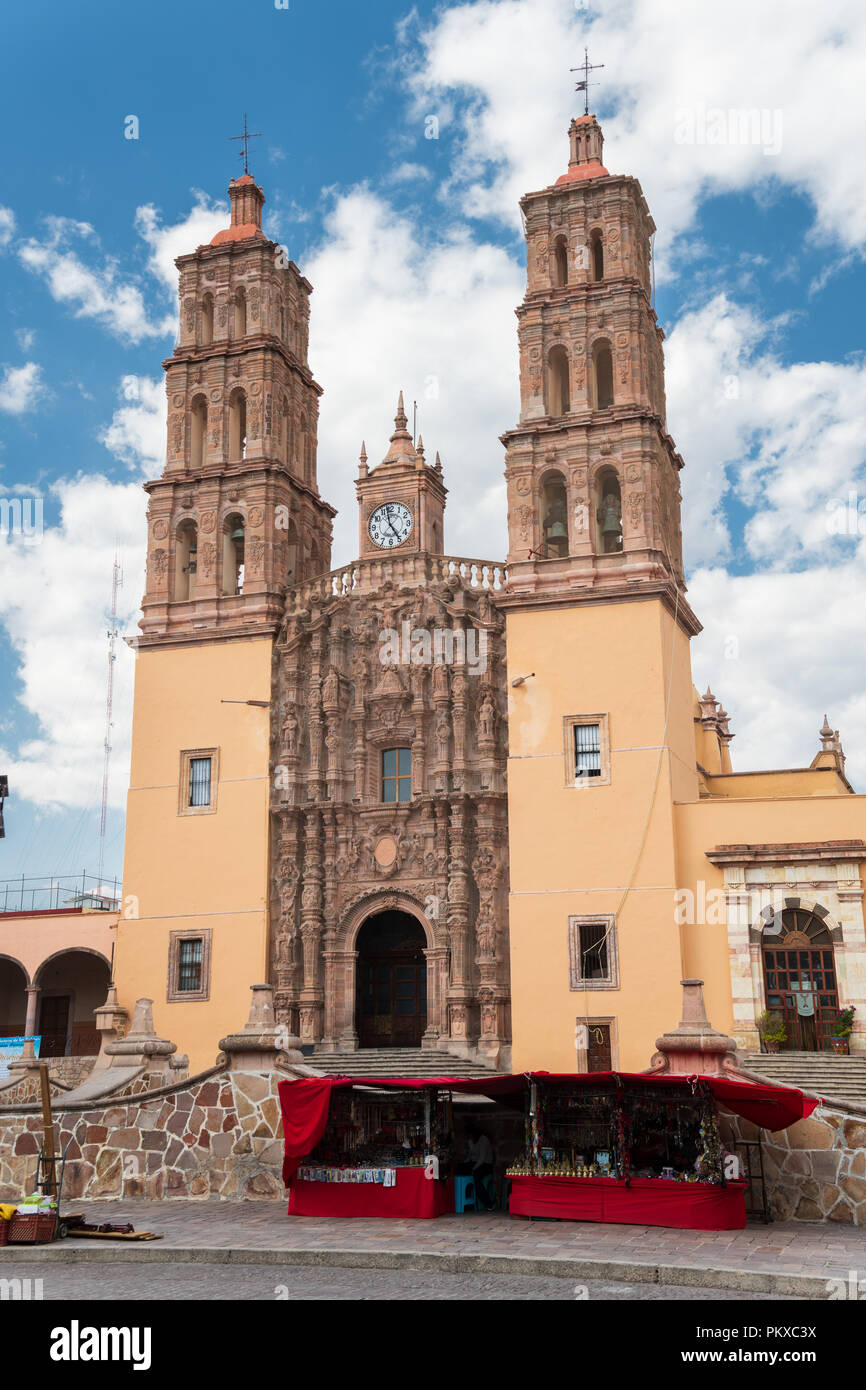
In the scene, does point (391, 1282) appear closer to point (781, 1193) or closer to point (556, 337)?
point (781, 1193)

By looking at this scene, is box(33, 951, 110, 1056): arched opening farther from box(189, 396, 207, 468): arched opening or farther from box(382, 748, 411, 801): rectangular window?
box(189, 396, 207, 468): arched opening

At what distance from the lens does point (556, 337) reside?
31469 millimetres

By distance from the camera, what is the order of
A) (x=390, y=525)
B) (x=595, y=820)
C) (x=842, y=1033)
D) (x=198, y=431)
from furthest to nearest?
(x=198, y=431) → (x=390, y=525) → (x=595, y=820) → (x=842, y=1033)

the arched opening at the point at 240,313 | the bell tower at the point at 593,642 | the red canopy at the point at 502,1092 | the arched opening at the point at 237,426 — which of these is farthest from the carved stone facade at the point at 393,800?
the red canopy at the point at 502,1092

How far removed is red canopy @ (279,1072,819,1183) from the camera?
1504 centimetres

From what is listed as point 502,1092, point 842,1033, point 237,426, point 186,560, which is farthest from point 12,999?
point 502,1092

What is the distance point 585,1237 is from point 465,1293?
300cm

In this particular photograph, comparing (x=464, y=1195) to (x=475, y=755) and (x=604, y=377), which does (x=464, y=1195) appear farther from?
(x=604, y=377)

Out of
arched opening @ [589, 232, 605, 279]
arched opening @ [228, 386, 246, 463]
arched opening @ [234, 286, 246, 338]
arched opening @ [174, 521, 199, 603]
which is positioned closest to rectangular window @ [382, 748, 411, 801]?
arched opening @ [174, 521, 199, 603]

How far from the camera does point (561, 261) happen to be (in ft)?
107

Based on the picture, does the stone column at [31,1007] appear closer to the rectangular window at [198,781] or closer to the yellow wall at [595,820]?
the rectangular window at [198,781]

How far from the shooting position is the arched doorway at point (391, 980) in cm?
2938

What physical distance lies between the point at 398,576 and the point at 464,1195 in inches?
671
